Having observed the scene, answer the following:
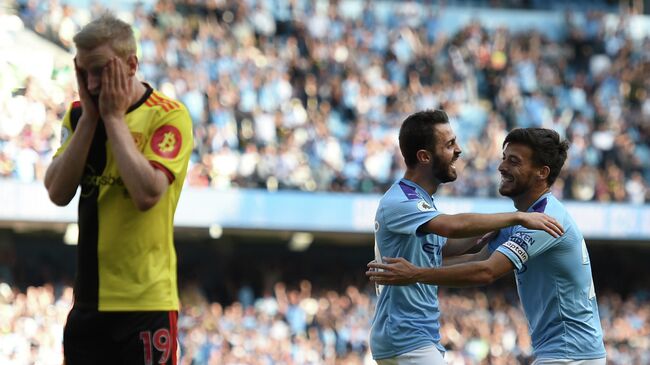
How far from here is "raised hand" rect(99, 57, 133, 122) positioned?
169 inches

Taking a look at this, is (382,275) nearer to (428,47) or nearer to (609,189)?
(609,189)

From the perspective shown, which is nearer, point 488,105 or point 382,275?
point 382,275

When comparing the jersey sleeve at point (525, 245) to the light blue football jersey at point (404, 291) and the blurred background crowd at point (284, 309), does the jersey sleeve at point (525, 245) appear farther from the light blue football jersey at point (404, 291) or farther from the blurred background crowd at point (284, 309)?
the blurred background crowd at point (284, 309)

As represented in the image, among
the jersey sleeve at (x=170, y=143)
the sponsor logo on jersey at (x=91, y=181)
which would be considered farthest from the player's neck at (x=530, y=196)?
the sponsor logo on jersey at (x=91, y=181)

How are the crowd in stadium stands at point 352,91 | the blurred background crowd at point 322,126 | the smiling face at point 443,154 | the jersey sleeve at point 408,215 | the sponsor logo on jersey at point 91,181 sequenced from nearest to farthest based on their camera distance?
Result: the sponsor logo on jersey at point 91,181
the jersey sleeve at point 408,215
the smiling face at point 443,154
the blurred background crowd at point 322,126
the crowd in stadium stands at point 352,91

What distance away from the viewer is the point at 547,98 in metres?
23.8

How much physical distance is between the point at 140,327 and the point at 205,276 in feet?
56.9

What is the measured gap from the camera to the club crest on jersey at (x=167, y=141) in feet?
14.7

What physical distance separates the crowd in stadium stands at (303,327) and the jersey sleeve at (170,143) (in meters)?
12.4

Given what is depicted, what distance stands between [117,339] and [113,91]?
3.21 ft

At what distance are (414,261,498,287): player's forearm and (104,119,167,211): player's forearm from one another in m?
1.77

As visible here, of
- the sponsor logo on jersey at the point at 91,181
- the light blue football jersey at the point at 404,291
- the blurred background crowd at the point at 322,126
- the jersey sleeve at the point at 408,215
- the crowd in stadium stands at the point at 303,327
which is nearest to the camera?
the sponsor logo on jersey at the point at 91,181

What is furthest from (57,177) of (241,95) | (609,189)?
(609,189)

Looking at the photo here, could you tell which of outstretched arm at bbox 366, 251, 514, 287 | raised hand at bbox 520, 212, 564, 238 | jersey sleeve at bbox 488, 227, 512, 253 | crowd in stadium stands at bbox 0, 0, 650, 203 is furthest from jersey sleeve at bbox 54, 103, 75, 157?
crowd in stadium stands at bbox 0, 0, 650, 203
